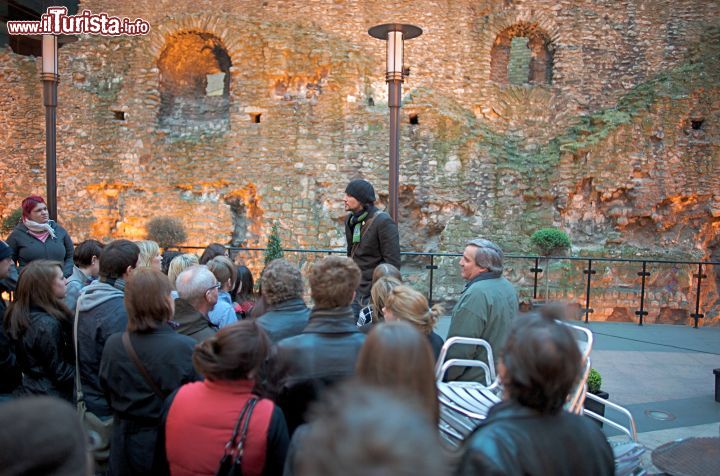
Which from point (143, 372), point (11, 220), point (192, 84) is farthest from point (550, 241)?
point (11, 220)

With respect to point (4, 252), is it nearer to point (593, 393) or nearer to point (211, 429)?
point (211, 429)

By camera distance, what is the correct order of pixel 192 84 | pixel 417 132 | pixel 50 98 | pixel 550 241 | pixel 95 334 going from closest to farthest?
pixel 95 334 < pixel 50 98 < pixel 550 241 < pixel 417 132 < pixel 192 84

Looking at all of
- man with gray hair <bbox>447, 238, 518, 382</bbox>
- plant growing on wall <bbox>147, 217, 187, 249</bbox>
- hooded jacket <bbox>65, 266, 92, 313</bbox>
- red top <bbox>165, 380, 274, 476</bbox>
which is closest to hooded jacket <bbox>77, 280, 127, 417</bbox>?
hooded jacket <bbox>65, 266, 92, 313</bbox>

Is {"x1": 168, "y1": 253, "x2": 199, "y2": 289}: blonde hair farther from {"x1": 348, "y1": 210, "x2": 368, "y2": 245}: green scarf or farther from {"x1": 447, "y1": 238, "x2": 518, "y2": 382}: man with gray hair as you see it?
{"x1": 447, "y1": 238, "x2": 518, "y2": 382}: man with gray hair

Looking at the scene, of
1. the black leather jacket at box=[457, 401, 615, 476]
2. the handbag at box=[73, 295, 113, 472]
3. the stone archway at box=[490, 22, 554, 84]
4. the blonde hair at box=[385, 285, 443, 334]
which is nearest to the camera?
the black leather jacket at box=[457, 401, 615, 476]

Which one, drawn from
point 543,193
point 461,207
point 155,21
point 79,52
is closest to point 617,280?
point 543,193

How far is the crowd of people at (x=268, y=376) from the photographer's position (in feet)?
3.66

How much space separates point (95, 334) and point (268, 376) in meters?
1.20

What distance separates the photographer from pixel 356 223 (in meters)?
4.88

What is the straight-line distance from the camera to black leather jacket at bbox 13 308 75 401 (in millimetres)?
2932

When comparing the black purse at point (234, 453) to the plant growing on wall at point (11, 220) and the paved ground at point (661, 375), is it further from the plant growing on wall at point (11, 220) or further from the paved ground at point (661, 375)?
the plant growing on wall at point (11, 220)

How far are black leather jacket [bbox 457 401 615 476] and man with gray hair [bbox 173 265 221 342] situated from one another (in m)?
1.87

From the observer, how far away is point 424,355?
1.67 meters

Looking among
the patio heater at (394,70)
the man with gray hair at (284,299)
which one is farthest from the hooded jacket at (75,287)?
the patio heater at (394,70)
